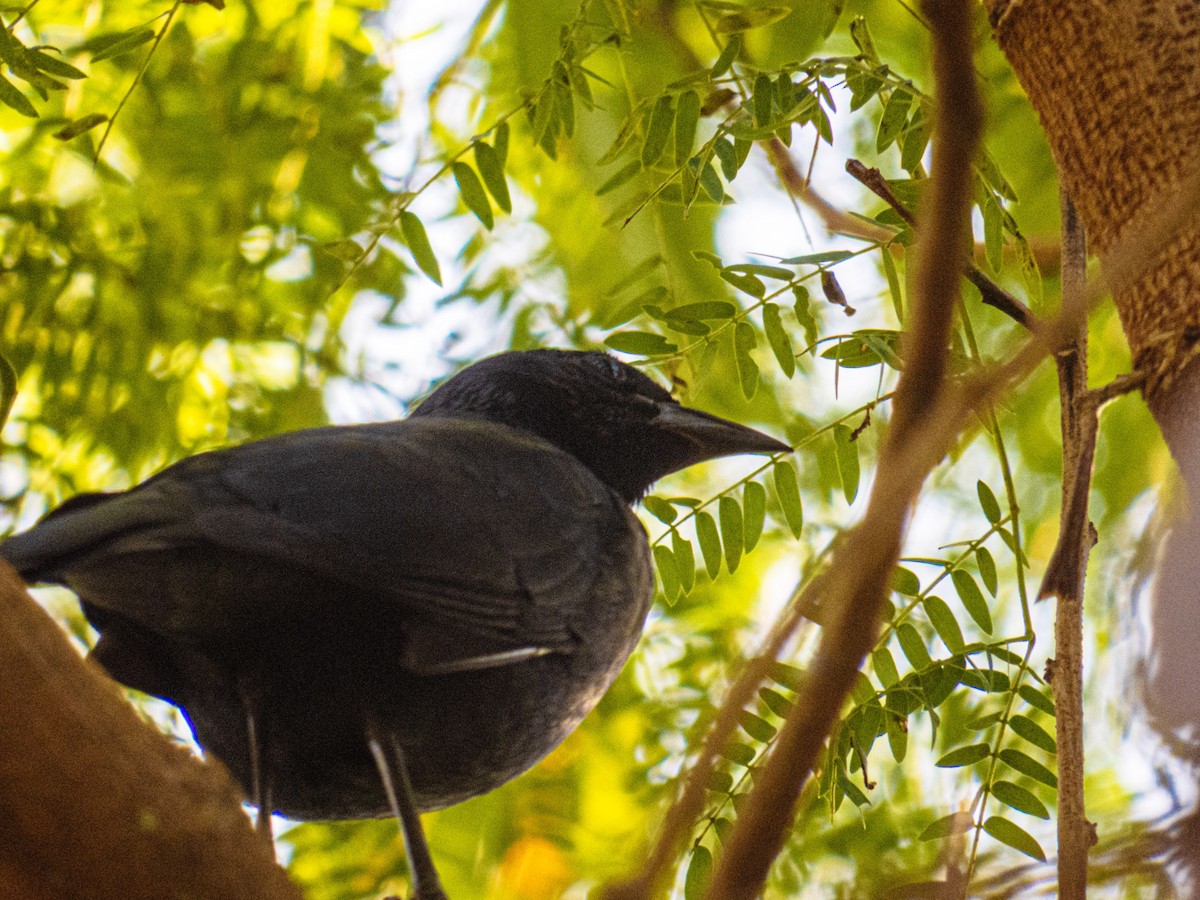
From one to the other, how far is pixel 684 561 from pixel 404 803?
0.82 m

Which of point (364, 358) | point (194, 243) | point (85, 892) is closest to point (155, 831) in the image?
point (85, 892)

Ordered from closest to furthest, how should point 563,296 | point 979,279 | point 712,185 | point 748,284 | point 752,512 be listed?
point 979,279 → point 712,185 → point 748,284 → point 752,512 → point 563,296

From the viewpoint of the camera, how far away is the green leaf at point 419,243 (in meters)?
2.81

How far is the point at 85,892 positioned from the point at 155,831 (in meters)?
0.10

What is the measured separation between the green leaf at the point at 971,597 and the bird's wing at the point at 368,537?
660 millimetres

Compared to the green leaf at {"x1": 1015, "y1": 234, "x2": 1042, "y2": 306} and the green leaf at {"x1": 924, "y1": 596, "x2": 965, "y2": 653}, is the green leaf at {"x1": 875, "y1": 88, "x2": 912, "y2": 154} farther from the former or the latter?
the green leaf at {"x1": 924, "y1": 596, "x2": 965, "y2": 653}

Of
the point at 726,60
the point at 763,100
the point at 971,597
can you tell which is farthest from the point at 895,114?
the point at 971,597

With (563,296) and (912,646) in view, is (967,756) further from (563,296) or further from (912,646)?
(563,296)

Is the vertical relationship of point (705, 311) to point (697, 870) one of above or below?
above

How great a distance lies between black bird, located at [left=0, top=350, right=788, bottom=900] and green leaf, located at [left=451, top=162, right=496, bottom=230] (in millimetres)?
427

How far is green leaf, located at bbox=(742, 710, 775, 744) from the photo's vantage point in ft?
8.41

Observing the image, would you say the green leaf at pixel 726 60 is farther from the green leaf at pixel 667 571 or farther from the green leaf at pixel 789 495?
the green leaf at pixel 667 571

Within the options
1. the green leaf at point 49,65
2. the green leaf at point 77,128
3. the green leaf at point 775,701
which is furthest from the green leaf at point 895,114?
the green leaf at point 77,128

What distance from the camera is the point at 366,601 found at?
7.12 feet
